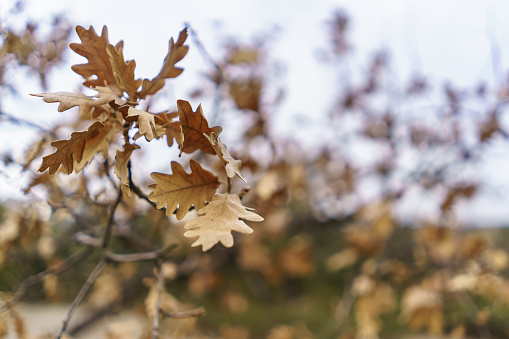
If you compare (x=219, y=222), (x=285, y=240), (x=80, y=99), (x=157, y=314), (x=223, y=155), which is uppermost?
(x=80, y=99)

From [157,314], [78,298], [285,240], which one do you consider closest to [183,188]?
[157,314]

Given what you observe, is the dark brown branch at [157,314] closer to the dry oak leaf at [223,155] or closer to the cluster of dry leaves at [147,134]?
the cluster of dry leaves at [147,134]

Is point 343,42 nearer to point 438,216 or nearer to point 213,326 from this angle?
point 438,216

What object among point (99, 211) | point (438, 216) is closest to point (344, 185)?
point (438, 216)

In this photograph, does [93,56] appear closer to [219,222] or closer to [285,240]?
[219,222]

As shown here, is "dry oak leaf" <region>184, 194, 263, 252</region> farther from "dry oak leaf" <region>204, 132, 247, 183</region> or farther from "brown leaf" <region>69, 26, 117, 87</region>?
"brown leaf" <region>69, 26, 117, 87</region>

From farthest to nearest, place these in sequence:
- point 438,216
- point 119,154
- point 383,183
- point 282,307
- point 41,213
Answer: point 282,307 < point 383,183 < point 438,216 < point 41,213 < point 119,154

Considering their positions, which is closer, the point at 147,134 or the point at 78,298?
the point at 147,134
